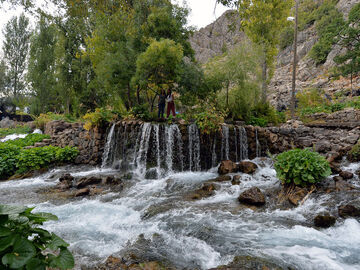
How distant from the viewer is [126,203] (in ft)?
17.3

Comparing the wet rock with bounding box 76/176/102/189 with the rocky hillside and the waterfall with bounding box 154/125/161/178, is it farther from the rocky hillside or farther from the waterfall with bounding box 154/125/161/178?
the rocky hillside

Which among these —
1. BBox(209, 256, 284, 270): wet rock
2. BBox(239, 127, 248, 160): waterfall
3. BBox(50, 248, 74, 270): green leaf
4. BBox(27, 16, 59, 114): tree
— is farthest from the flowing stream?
BBox(27, 16, 59, 114): tree

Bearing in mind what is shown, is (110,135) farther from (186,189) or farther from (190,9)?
(190,9)

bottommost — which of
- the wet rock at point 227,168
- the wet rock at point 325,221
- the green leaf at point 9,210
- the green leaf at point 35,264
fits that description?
the wet rock at point 325,221

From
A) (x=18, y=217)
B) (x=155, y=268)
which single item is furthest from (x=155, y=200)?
(x=18, y=217)

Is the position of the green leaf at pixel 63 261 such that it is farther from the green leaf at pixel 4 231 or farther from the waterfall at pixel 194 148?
the waterfall at pixel 194 148

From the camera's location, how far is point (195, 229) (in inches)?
151

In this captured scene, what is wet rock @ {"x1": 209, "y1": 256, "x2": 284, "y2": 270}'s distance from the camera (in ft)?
9.05

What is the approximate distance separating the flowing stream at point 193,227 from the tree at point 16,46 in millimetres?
25290

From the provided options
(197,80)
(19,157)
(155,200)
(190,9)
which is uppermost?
(190,9)

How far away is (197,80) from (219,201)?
6.43 m

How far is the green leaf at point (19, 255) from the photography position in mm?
1188

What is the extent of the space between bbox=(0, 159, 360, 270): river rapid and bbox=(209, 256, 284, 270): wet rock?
0.32ft

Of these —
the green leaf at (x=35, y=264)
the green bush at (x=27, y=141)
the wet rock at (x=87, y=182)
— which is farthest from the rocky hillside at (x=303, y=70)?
the green bush at (x=27, y=141)
